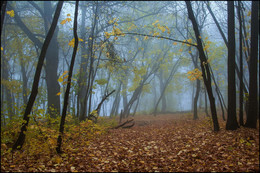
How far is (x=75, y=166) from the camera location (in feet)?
12.5

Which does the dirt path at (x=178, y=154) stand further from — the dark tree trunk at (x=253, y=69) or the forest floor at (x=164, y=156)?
the dark tree trunk at (x=253, y=69)

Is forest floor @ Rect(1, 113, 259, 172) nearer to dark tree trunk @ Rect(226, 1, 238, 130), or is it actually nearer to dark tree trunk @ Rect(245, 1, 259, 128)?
dark tree trunk @ Rect(226, 1, 238, 130)

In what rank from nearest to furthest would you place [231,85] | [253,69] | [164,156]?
[164,156] → [231,85] → [253,69]

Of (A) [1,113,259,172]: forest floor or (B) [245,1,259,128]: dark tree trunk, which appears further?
(B) [245,1,259,128]: dark tree trunk

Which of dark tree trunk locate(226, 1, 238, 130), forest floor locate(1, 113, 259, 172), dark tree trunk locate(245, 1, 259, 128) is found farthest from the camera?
dark tree trunk locate(245, 1, 259, 128)

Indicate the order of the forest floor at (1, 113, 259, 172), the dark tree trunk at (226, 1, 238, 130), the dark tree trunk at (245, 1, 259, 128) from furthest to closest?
the dark tree trunk at (245, 1, 259, 128) < the dark tree trunk at (226, 1, 238, 130) < the forest floor at (1, 113, 259, 172)

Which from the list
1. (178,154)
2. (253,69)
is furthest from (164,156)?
(253,69)

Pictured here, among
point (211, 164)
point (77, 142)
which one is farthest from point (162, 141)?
point (77, 142)

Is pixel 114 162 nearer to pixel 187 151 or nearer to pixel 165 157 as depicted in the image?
pixel 165 157

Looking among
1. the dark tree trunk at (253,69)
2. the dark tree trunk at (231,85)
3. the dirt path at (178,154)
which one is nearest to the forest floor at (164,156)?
the dirt path at (178,154)

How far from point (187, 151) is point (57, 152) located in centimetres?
317

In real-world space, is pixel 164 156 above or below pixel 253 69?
below

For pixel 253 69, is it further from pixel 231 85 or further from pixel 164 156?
pixel 164 156

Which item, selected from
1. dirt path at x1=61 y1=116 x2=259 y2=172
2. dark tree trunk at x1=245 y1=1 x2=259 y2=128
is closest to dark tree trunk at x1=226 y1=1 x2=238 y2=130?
dirt path at x1=61 y1=116 x2=259 y2=172
